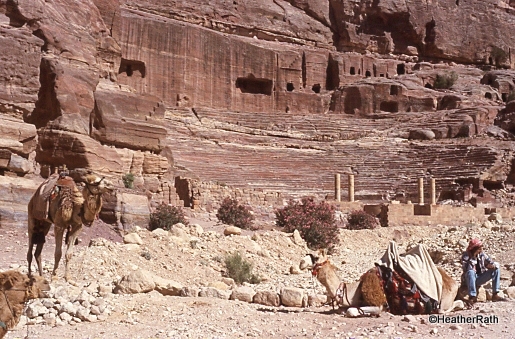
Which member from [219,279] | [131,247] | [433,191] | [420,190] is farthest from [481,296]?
[420,190]

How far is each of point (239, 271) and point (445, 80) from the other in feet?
127

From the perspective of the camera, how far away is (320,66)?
4450cm

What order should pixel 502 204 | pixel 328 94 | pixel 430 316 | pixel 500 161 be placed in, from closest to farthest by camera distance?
pixel 430 316 < pixel 502 204 < pixel 500 161 < pixel 328 94

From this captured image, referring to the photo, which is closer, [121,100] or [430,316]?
[430,316]

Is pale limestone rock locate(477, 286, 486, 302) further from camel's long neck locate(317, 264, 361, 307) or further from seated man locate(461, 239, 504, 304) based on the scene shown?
camel's long neck locate(317, 264, 361, 307)

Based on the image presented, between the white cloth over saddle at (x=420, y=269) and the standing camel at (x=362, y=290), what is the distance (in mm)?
142

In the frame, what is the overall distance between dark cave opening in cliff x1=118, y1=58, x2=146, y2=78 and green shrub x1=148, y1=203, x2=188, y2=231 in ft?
66.1

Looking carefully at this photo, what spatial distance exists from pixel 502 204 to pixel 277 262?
1787cm

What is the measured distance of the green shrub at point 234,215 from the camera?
60.8 feet

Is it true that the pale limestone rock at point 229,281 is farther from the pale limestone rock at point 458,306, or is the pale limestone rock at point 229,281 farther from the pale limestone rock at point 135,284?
the pale limestone rock at point 458,306

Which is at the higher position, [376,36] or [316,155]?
[376,36]

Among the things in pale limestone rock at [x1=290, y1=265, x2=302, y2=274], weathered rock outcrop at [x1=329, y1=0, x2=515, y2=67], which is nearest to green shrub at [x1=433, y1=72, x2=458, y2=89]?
weathered rock outcrop at [x1=329, y1=0, x2=515, y2=67]

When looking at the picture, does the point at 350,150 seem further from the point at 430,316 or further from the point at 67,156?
the point at 430,316

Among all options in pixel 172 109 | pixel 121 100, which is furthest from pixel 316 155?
pixel 121 100
